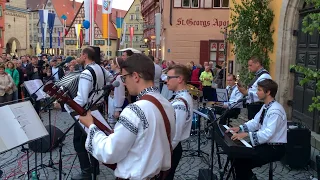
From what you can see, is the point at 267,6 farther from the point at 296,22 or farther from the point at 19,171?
the point at 19,171

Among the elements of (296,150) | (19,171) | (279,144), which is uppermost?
(279,144)

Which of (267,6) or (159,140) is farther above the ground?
(267,6)

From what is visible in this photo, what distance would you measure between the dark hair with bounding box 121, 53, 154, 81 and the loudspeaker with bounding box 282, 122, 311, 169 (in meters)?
4.31

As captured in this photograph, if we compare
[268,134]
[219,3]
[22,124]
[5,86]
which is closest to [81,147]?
[22,124]

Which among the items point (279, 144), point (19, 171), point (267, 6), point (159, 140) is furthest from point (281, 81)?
point (159, 140)

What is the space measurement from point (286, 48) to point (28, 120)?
6650mm

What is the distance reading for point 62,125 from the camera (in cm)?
948

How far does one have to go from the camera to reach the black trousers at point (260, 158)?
4363 millimetres

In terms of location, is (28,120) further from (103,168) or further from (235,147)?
(235,147)

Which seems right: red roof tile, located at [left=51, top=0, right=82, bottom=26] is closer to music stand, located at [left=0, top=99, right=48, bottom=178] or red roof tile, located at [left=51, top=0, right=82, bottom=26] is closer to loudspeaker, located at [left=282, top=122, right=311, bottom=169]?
loudspeaker, located at [left=282, top=122, right=311, bottom=169]

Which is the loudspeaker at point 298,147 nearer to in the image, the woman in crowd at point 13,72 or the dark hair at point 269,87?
the dark hair at point 269,87

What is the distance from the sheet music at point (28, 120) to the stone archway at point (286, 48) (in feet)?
20.9

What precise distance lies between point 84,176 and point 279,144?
9.49 feet

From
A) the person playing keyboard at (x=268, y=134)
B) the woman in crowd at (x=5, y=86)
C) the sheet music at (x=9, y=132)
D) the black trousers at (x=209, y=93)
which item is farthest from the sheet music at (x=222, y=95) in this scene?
the woman in crowd at (x=5, y=86)
